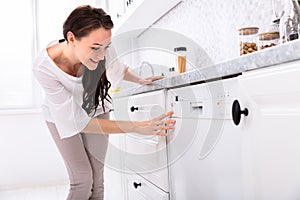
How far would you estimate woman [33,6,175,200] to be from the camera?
1.44 meters

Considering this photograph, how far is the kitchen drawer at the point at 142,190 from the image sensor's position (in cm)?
143

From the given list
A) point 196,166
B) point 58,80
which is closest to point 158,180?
point 196,166

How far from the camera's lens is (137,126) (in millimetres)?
1365

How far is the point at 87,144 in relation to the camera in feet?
5.70

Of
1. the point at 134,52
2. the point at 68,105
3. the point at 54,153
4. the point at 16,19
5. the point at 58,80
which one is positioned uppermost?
the point at 16,19

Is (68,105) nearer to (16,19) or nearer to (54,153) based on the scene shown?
(54,153)

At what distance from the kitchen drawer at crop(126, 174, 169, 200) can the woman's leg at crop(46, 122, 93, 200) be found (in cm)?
25

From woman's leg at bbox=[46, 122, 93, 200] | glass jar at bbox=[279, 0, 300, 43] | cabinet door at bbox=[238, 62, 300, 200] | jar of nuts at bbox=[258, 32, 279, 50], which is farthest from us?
woman's leg at bbox=[46, 122, 93, 200]

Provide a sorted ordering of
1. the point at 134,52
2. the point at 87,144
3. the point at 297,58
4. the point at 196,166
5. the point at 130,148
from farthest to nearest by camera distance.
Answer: the point at 134,52 < the point at 130,148 < the point at 87,144 < the point at 196,166 < the point at 297,58

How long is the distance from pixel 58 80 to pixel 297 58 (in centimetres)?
116

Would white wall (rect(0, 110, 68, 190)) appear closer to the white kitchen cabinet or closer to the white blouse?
the white kitchen cabinet

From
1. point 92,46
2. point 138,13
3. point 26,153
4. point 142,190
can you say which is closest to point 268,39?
point 92,46

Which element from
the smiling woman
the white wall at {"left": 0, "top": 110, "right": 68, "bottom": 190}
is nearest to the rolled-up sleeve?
the white wall at {"left": 0, "top": 110, "right": 68, "bottom": 190}

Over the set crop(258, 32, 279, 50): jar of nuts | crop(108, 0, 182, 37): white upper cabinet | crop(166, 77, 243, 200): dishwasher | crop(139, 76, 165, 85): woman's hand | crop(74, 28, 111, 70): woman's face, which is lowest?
crop(166, 77, 243, 200): dishwasher
